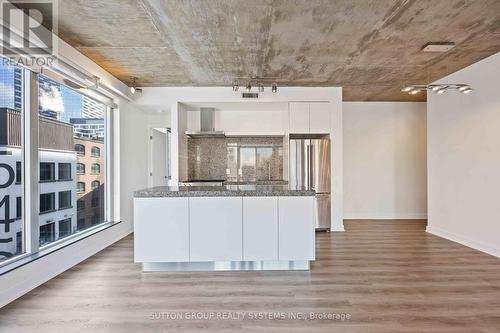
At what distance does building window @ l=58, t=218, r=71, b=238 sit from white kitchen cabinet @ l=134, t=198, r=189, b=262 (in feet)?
3.76

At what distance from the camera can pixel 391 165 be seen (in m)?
7.27

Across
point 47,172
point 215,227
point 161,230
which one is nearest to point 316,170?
point 215,227

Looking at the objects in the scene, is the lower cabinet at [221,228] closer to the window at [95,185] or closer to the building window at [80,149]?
the building window at [80,149]

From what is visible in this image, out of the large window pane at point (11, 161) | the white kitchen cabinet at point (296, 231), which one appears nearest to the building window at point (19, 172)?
the large window pane at point (11, 161)

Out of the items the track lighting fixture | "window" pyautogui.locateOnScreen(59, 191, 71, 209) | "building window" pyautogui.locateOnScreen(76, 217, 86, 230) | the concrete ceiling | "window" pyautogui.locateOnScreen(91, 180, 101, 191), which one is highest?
the concrete ceiling

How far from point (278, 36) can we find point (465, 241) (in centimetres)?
416

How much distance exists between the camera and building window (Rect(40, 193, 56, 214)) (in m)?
3.46

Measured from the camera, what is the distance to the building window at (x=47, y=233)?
3.48m

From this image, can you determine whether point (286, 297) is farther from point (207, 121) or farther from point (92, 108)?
point (207, 121)

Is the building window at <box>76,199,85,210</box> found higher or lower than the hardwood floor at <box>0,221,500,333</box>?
higher

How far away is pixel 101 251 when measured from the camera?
4.51 meters

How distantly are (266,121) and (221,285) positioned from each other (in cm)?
394

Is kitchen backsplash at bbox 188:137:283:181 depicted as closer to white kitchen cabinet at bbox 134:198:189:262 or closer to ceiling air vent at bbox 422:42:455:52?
white kitchen cabinet at bbox 134:198:189:262

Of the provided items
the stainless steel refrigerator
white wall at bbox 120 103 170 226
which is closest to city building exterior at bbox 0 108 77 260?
white wall at bbox 120 103 170 226
